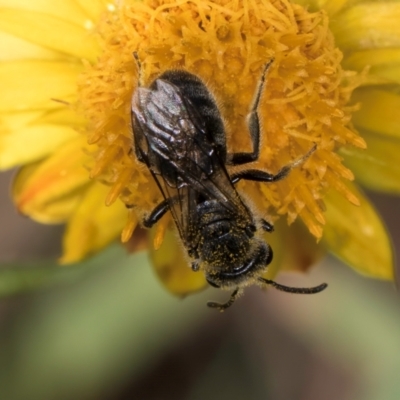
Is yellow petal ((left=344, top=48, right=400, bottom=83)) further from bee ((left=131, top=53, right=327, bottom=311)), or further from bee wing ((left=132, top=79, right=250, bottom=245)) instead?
bee wing ((left=132, top=79, right=250, bottom=245))

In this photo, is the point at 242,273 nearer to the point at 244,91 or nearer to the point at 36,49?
the point at 244,91

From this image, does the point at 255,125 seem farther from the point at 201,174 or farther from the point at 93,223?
the point at 93,223

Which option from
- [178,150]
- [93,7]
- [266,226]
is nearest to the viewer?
[178,150]

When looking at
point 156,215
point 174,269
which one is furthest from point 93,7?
point 174,269

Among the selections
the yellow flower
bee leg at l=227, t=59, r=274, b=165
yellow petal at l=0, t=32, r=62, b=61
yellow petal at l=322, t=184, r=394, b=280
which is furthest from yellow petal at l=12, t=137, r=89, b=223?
yellow petal at l=322, t=184, r=394, b=280

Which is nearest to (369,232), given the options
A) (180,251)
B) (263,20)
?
(180,251)

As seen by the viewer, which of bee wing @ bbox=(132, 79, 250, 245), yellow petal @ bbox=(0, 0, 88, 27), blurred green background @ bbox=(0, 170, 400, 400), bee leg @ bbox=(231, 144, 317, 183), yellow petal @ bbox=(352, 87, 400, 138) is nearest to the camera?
bee wing @ bbox=(132, 79, 250, 245)

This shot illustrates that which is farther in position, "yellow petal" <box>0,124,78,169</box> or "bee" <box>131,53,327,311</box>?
"yellow petal" <box>0,124,78,169</box>
